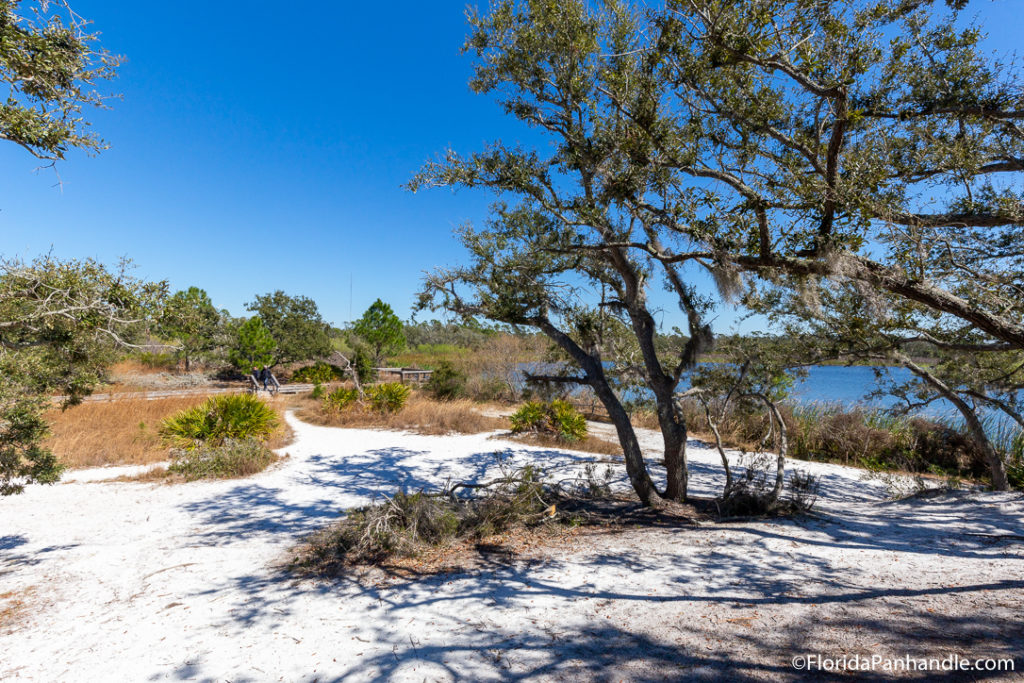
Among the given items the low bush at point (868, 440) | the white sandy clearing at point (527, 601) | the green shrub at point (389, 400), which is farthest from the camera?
the green shrub at point (389, 400)

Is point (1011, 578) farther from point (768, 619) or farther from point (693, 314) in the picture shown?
point (693, 314)

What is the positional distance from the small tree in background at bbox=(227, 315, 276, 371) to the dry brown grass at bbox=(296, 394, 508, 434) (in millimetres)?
9548

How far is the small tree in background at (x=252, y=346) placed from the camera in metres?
22.7

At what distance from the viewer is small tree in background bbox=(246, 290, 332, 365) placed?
82.1ft

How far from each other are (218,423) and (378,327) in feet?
48.5

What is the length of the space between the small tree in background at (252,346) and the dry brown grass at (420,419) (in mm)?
9548

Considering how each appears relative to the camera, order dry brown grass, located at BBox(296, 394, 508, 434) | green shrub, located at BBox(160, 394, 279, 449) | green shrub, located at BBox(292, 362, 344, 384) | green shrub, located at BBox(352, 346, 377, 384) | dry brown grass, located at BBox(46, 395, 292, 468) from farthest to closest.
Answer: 1. green shrub, located at BBox(292, 362, 344, 384)
2. green shrub, located at BBox(352, 346, 377, 384)
3. dry brown grass, located at BBox(296, 394, 508, 434)
4. green shrub, located at BBox(160, 394, 279, 449)
5. dry brown grass, located at BBox(46, 395, 292, 468)

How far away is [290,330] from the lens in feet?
84.6

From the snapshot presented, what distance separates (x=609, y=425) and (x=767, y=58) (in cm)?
1220

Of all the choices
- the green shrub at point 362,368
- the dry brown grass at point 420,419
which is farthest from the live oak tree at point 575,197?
the green shrub at point 362,368

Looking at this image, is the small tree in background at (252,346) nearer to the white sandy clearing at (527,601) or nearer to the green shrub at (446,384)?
the green shrub at (446,384)

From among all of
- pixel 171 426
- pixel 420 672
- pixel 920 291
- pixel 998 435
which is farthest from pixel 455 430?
pixel 998 435

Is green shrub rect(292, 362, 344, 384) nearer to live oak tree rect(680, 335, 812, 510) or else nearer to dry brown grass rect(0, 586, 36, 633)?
dry brown grass rect(0, 586, 36, 633)

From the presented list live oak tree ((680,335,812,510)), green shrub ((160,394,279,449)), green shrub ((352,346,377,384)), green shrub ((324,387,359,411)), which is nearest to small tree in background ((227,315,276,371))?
green shrub ((352,346,377,384))
